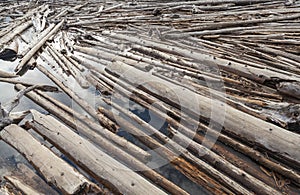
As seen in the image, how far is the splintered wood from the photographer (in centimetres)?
284

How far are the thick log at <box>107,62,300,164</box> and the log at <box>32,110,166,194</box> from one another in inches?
53.8

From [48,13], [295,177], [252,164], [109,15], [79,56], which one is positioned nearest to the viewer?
[295,177]

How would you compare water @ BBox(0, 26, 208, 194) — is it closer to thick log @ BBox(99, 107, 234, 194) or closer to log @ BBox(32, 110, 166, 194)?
thick log @ BBox(99, 107, 234, 194)

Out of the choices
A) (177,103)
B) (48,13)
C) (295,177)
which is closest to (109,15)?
(48,13)

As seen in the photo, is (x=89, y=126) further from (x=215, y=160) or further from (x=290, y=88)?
(x=290, y=88)

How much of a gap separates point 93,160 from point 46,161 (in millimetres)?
598

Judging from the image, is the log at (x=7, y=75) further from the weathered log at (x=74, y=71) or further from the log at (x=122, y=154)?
the log at (x=122, y=154)

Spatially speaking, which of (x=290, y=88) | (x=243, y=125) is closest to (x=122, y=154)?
(x=243, y=125)

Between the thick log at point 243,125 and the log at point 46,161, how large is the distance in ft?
6.09

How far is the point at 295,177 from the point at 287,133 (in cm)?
55

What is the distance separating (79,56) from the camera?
6434 millimetres

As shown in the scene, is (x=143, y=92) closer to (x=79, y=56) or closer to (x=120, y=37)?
(x=79, y=56)

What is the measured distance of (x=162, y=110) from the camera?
3.89 m

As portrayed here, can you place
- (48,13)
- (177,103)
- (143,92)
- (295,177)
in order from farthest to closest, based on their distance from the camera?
(48,13) → (143,92) → (177,103) → (295,177)
